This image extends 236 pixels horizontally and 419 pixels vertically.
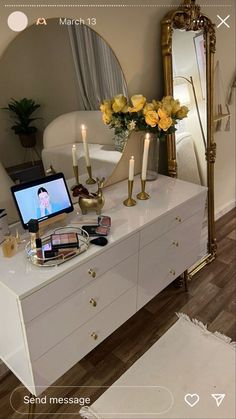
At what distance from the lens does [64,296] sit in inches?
43.9

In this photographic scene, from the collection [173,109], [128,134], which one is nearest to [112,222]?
[128,134]

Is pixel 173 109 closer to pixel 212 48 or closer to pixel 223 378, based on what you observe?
pixel 212 48

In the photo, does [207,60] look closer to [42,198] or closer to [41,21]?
[41,21]

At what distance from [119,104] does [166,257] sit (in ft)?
2.61

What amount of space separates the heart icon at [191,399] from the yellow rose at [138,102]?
1.38 meters

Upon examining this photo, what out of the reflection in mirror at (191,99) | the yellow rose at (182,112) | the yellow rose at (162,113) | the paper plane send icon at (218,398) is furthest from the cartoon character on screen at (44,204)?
the paper plane send icon at (218,398)

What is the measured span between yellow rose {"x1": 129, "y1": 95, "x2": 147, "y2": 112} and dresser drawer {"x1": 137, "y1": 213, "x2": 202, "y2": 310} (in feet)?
2.03

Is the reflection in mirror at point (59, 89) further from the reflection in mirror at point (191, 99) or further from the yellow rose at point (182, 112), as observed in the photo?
the reflection in mirror at point (191, 99)

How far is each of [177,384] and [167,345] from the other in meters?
0.22

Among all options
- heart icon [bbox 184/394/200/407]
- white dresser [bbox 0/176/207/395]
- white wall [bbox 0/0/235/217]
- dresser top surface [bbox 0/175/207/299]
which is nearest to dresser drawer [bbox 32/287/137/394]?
white dresser [bbox 0/176/207/395]

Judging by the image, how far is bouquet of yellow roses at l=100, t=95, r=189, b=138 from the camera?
1.43 m

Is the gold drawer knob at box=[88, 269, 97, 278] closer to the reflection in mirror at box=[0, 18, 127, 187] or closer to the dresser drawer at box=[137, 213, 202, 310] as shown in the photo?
the dresser drawer at box=[137, 213, 202, 310]

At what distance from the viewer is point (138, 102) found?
1442 millimetres

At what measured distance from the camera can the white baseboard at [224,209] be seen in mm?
2912
